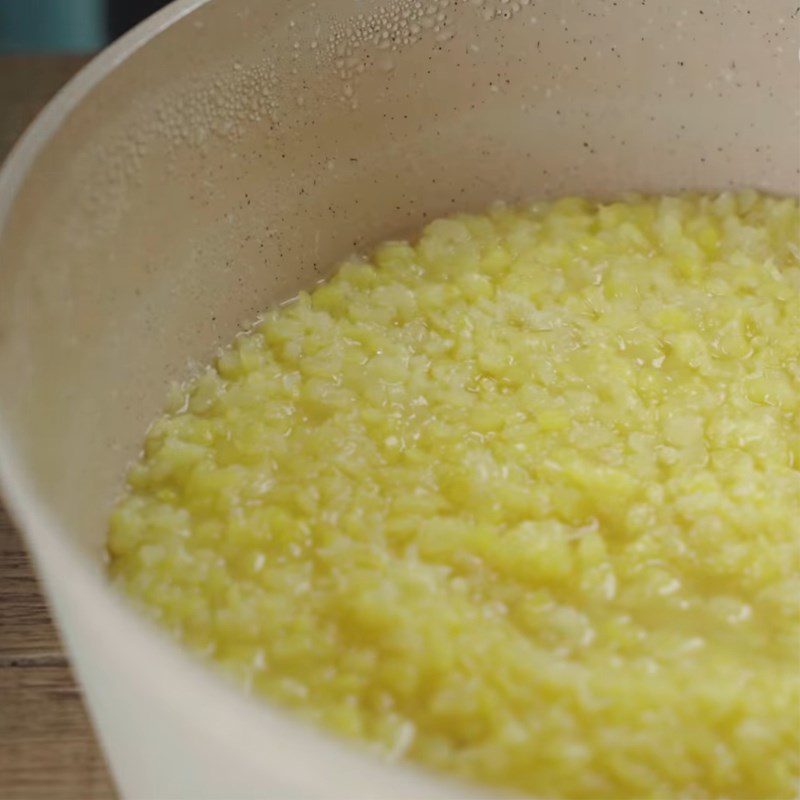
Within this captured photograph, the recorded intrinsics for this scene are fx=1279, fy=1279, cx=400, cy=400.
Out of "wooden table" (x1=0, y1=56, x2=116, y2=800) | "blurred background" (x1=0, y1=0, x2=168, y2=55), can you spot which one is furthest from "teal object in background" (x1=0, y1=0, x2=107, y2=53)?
"wooden table" (x1=0, y1=56, x2=116, y2=800)

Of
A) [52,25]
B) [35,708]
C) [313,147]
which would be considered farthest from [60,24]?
[35,708]

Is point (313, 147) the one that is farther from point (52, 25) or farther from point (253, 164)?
point (52, 25)

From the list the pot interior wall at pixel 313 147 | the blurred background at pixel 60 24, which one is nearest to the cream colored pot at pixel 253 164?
the pot interior wall at pixel 313 147

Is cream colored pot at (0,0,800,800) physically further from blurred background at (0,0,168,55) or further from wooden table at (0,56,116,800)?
blurred background at (0,0,168,55)

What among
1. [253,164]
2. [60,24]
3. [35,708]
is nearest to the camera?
[35,708]

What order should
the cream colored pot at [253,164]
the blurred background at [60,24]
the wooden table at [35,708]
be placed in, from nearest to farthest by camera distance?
the cream colored pot at [253,164] → the wooden table at [35,708] → the blurred background at [60,24]

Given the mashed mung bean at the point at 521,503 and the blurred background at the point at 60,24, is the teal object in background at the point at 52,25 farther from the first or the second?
the mashed mung bean at the point at 521,503
